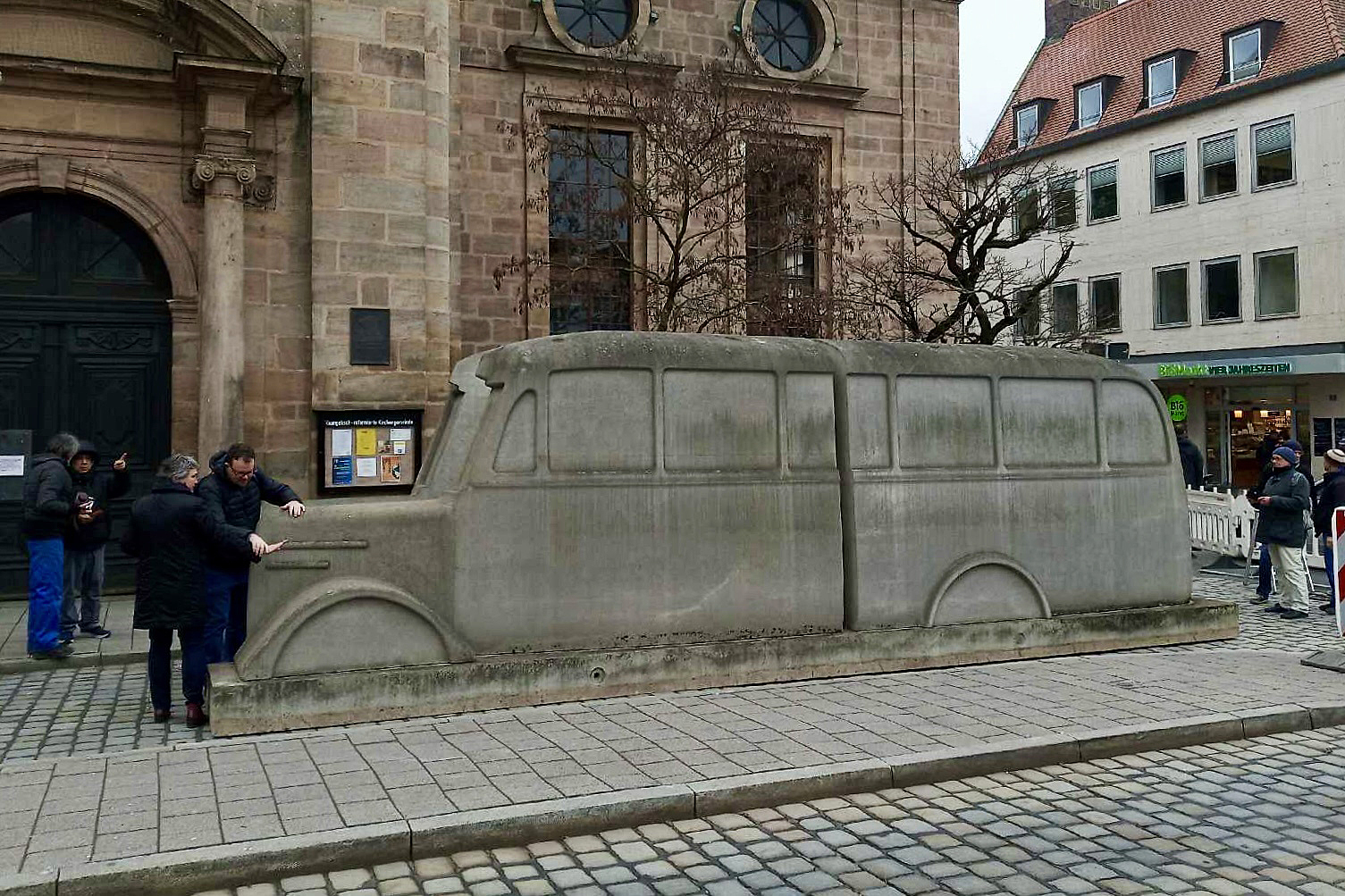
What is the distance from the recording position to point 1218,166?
1299 inches

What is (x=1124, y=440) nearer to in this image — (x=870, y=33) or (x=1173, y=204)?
(x=870, y=33)

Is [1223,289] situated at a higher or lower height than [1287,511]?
higher

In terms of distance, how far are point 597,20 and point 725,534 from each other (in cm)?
1241

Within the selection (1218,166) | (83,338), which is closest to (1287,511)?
(83,338)

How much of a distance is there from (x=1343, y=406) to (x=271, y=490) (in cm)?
3009

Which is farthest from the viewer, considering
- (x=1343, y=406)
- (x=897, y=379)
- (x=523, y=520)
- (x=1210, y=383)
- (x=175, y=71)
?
(x=1210, y=383)

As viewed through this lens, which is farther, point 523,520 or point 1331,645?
point 1331,645

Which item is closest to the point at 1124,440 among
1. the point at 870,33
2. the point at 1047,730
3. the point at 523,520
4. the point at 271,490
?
the point at 1047,730

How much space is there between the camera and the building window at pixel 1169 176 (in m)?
34.2

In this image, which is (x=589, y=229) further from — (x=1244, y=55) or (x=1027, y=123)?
(x=1027, y=123)

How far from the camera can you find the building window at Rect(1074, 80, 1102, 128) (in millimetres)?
37438

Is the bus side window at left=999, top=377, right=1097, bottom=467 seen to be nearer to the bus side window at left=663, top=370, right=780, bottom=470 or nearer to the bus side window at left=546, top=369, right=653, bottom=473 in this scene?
the bus side window at left=663, top=370, right=780, bottom=470

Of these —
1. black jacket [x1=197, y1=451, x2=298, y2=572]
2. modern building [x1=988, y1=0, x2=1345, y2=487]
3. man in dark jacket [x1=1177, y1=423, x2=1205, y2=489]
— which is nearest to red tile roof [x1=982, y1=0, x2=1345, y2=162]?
modern building [x1=988, y1=0, x2=1345, y2=487]

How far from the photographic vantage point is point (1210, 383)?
3431 cm
